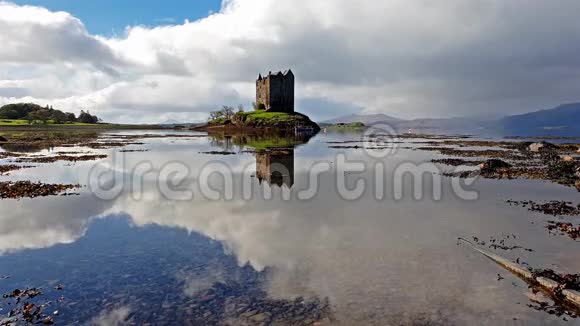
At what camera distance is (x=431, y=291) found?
8664 mm

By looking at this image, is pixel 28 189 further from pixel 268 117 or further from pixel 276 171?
pixel 268 117

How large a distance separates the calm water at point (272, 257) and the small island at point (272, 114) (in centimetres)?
11391

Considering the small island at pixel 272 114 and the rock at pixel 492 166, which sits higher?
the small island at pixel 272 114

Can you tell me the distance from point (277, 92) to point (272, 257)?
145646 mm

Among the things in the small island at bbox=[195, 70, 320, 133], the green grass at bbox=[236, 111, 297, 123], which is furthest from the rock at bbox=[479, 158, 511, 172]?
the green grass at bbox=[236, 111, 297, 123]

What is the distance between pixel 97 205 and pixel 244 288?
1171cm

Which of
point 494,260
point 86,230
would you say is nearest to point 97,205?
point 86,230

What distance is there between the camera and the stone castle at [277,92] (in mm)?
150875

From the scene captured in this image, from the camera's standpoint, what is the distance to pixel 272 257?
10727 millimetres

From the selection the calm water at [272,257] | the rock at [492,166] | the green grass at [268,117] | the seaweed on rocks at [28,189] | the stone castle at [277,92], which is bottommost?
the calm water at [272,257]

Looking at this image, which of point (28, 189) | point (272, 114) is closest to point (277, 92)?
point (272, 114)

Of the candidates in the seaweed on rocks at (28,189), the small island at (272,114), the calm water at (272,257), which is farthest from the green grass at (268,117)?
the calm water at (272,257)

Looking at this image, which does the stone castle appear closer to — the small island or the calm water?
the small island

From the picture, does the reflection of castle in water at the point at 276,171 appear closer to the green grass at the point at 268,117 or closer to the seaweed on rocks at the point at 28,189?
the seaweed on rocks at the point at 28,189
